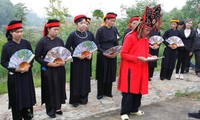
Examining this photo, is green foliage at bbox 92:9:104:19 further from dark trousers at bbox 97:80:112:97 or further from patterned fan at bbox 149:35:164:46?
dark trousers at bbox 97:80:112:97

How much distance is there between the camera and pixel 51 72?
4.67 meters

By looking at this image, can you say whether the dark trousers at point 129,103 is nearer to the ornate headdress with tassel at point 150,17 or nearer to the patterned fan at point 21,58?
the ornate headdress with tassel at point 150,17

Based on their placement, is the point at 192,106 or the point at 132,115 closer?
the point at 132,115

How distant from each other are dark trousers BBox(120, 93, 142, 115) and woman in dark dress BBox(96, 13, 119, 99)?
3.75 ft

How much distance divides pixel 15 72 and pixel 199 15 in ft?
43.7

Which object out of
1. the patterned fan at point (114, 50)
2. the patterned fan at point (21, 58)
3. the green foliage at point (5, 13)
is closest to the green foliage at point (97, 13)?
the patterned fan at point (114, 50)

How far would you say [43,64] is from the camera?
4605 millimetres

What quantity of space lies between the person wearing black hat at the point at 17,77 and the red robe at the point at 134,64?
161cm

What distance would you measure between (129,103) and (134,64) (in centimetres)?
74

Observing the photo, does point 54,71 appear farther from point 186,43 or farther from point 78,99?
point 186,43

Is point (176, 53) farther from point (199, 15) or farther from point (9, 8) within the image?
point (9, 8)

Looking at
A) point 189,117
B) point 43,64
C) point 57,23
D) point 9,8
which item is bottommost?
point 189,117

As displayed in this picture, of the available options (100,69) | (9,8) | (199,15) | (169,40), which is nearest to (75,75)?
(100,69)

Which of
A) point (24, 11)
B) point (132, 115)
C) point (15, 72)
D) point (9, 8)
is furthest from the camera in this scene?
point (9, 8)
